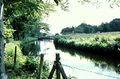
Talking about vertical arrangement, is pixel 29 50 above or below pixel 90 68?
above

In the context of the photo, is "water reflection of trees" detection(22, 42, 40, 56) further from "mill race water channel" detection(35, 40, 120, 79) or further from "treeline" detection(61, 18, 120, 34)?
"treeline" detection(61, 18, 120, 34)

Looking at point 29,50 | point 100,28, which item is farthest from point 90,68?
point 100,28

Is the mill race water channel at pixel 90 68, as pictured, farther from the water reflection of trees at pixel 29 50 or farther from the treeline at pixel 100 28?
the treeline at pixel 100 28

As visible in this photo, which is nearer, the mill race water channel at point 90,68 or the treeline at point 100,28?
the mill race water channel at point 90,68

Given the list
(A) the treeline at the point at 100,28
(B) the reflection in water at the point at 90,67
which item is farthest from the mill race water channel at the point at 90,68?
(A) the treeline at the point at 100,28

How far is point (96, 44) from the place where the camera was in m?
52.7

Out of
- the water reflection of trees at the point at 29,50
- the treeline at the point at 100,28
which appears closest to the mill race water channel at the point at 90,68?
the water reflection of trees at the point at 29,50

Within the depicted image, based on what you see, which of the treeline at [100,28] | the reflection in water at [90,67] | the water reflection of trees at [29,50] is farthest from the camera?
the treeline at [100,28]

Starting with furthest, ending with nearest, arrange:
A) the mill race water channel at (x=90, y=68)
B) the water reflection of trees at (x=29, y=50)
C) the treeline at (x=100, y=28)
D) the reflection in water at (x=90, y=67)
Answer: the treeline at (x=100, y=28), the water reflection of trees at (x=29, y=50), the reflection in water at (x=90, y=67), the mill race water channel at (x=90, y=68)

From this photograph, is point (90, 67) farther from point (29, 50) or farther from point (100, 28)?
point (100, 28)

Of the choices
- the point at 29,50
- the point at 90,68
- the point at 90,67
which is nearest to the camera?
the point at 90,68

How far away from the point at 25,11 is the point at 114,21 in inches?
3818

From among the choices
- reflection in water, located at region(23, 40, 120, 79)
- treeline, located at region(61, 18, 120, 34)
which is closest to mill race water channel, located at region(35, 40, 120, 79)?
reflection in water, located at region(23, 40, 120, 79)

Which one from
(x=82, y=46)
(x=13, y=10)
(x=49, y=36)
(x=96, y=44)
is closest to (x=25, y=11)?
(x=13, y=10)
